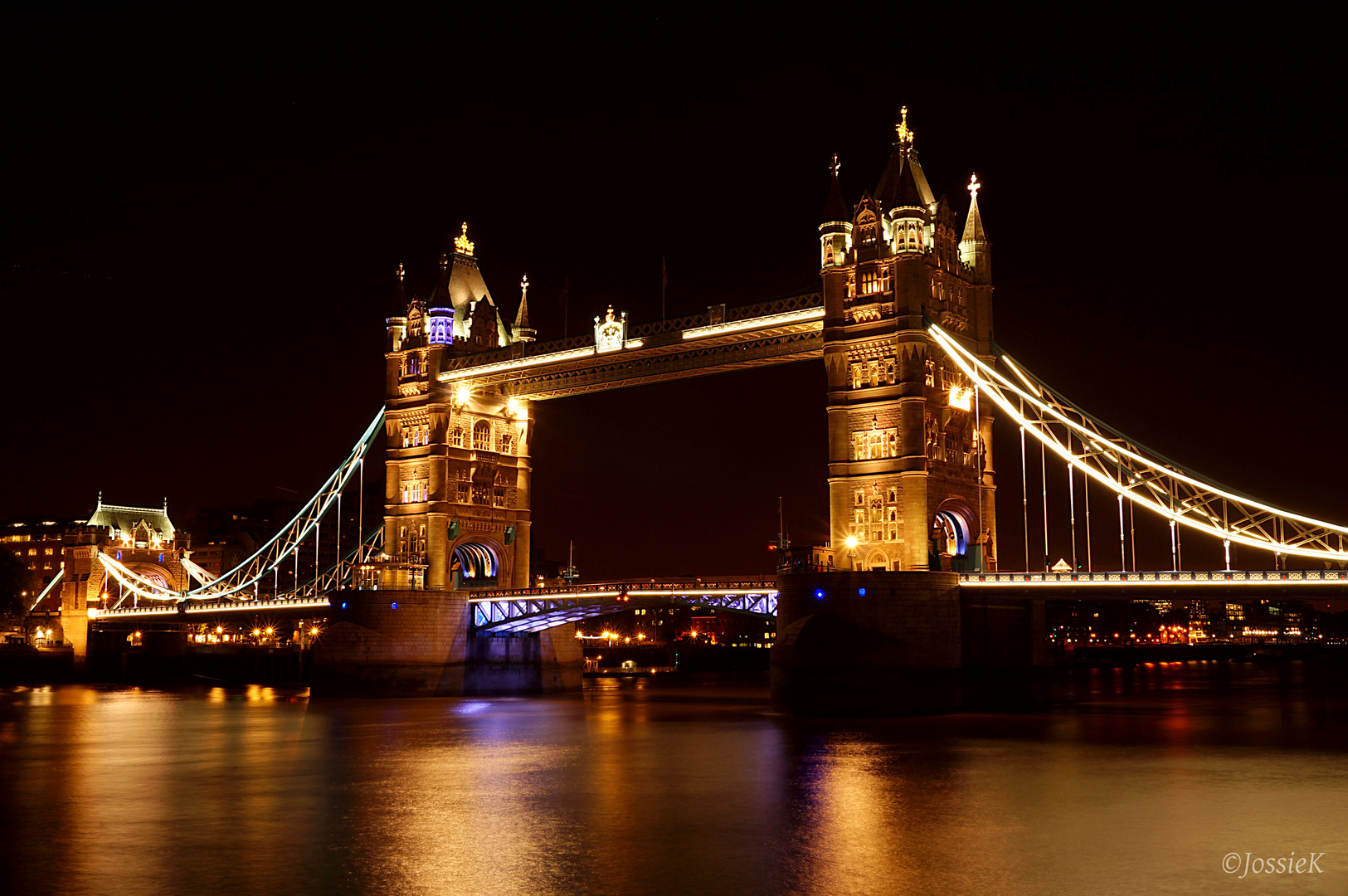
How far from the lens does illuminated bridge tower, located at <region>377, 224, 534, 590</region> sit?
219 ft

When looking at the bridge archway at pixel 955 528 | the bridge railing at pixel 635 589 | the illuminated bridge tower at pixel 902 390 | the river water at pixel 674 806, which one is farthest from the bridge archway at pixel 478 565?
the bridge archway at pixel 955 528

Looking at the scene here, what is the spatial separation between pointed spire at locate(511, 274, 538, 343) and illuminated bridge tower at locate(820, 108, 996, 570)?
23022 mm

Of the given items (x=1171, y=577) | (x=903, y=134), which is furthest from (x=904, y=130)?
(x=1171, y=577)

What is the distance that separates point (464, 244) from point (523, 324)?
16.5 ft

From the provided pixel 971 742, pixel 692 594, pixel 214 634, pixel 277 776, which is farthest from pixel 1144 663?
pixel 277 776

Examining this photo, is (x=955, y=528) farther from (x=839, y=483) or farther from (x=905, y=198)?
(x=905, y=198)

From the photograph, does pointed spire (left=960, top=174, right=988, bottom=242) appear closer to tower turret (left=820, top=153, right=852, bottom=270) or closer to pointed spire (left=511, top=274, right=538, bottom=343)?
tower turret (left=820, top=153, right=852, bottom=270)

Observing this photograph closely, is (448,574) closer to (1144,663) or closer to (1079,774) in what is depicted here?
(1079,774)

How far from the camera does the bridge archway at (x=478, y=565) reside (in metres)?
69.5

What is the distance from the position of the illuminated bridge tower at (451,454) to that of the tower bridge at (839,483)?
0.12 metres

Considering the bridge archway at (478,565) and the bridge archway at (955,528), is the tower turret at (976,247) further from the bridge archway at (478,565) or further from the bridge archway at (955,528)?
the bridge archway at (478,565)

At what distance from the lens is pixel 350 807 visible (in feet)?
88.1

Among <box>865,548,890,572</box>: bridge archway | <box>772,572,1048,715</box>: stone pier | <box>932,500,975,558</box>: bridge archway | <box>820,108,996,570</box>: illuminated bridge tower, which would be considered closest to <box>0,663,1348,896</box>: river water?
<box>772,572,1048,715</box>: stone pier

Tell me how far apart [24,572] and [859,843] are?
8109 cm
